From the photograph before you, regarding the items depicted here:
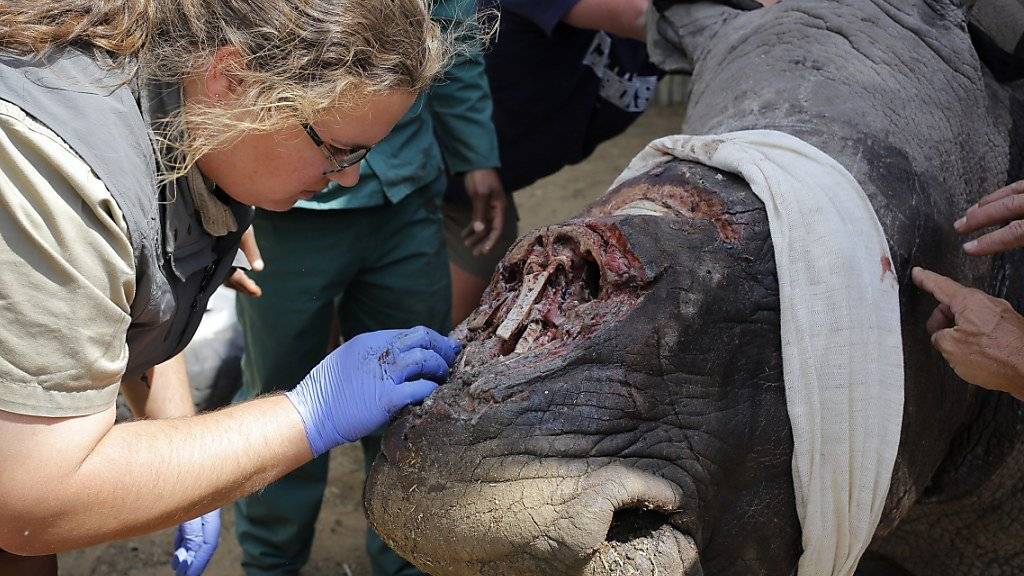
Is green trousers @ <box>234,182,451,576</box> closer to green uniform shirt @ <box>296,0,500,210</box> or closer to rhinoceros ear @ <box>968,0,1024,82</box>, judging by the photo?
green uniform shirt @ <box>296,0,500,210</box>

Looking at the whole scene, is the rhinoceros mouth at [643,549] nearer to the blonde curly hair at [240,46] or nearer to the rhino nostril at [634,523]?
the rhino nostril at [634,523]

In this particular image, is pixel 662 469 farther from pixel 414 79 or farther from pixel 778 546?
pixel 414 79

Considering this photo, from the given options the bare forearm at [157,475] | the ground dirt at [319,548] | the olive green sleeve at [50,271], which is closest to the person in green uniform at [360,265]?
the ground dirt at [319,548]

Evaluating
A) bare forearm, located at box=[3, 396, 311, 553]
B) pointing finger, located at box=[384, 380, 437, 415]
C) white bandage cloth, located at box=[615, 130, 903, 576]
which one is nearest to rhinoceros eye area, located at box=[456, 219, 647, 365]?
pointing finger, located at box=[384, 380, 437, 415]

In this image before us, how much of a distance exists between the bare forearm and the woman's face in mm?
426

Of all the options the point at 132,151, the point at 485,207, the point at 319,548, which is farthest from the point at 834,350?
the point at 319,548

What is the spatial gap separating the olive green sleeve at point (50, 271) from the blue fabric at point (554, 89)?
8.47 feet

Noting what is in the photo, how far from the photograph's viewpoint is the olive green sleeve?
164 centimetres

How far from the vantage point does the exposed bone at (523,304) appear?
73.4 inches

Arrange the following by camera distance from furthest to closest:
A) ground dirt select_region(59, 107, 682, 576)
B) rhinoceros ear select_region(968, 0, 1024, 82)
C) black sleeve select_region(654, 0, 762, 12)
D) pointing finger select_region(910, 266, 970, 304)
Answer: ground dirt select_region(59, 107, 682, 576) < black sleeve select_region(654, 0, 762, 12) < rhinoceros ear select_region(968, 0, 1024, 82) < pointing finger select_region(910, 266, 970, 304)

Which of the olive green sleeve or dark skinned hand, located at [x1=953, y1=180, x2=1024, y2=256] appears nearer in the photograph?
the olive green sleeve

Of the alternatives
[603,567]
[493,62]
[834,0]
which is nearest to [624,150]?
[493,62]

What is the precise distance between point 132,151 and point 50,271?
281 mm

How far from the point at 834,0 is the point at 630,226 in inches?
47.3
